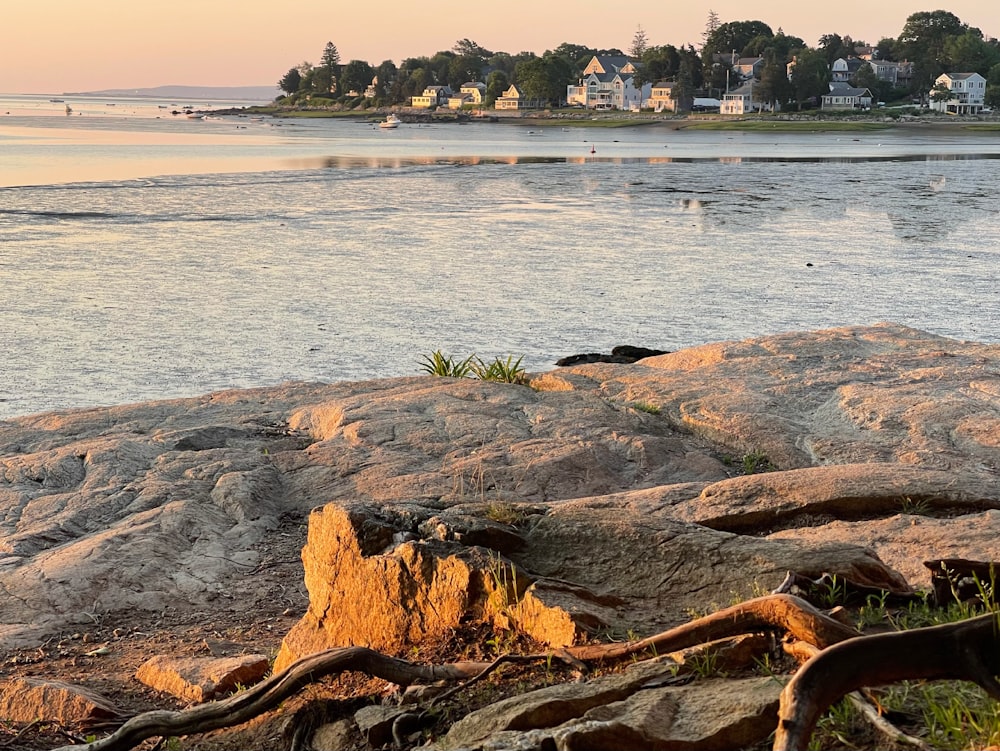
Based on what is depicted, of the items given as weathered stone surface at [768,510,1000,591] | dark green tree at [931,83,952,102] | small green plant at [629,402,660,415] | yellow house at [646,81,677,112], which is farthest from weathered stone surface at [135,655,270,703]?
yellow house at [646,81,677,112]

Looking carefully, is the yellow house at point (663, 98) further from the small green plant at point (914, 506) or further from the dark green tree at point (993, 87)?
the small green plant at point (914, 506)

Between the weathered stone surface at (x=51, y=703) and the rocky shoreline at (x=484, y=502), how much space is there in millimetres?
59

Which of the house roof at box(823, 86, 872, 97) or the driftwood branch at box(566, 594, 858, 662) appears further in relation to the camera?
the house roof at box(823, 86, 872, 97)

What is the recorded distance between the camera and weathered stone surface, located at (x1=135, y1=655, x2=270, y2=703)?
489 centimetres

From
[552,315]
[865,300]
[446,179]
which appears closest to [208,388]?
[552,315]

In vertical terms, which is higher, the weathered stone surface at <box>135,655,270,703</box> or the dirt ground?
the weathered stone surface at <box>135,655,270,703</box>

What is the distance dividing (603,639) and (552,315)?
10.8 m

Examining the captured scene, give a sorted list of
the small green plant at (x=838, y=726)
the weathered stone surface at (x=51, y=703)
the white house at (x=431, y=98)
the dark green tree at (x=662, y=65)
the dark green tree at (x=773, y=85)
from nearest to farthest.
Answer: the small green plant at (x=838, y=726)
the weathered stone surface at (x=51, y=703)
the dark green tree at (x=773, y=85)
the dark green tree at (x=662, y=65)
the white house at (x=431, y=98)

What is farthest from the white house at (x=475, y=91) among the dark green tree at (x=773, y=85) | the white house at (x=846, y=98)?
the white house at (x=846, y=98)

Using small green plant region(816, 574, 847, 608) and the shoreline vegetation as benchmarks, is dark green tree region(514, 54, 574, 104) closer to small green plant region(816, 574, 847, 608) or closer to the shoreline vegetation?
the shoreline vegetation

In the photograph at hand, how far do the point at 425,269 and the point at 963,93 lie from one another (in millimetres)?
134064

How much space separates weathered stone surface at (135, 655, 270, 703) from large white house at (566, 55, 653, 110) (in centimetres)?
16438

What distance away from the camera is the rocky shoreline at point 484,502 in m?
4.45

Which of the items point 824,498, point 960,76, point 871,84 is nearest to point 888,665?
point 824,498
